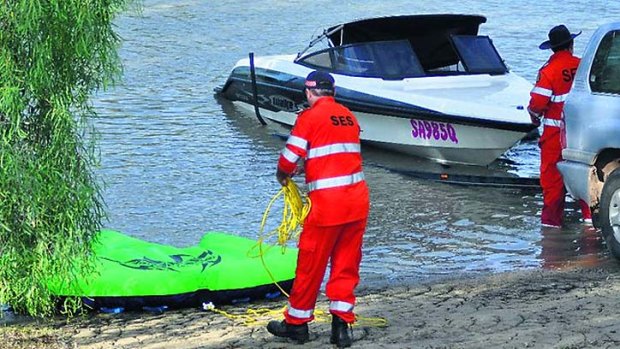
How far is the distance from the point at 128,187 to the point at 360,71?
3650mm

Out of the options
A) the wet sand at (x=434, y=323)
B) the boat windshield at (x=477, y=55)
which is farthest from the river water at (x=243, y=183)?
the boat windshield at (x=477, y=55)

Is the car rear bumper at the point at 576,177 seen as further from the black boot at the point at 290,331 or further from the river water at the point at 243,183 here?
the black boot at the point at 290,331

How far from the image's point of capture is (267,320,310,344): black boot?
24.0 feet

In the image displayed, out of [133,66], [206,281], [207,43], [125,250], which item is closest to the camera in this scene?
[206,281]

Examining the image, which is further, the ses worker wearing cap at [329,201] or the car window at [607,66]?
Answer: the car window at [607,66]

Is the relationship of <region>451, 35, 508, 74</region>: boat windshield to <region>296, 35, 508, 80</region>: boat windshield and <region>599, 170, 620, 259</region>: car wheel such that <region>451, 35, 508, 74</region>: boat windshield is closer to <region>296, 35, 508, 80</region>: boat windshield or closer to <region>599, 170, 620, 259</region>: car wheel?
<region>296, 35, 508, 80</region>: boat windshield

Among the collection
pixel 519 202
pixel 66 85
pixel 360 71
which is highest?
pixel 66 85

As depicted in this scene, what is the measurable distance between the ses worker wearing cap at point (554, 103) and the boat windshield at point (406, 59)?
426 cm

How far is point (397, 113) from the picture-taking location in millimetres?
14594

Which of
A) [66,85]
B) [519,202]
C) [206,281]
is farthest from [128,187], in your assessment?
[66,85]

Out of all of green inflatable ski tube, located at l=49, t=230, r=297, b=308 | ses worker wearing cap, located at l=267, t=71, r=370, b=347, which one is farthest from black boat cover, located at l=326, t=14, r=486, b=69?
ses worker wearing cap, located at l=267, t=71, r=370, b=347

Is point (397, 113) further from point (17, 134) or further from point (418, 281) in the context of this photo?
point (17, 134)

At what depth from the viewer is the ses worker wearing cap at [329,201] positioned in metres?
7.08

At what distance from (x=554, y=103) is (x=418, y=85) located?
13.5 ft
